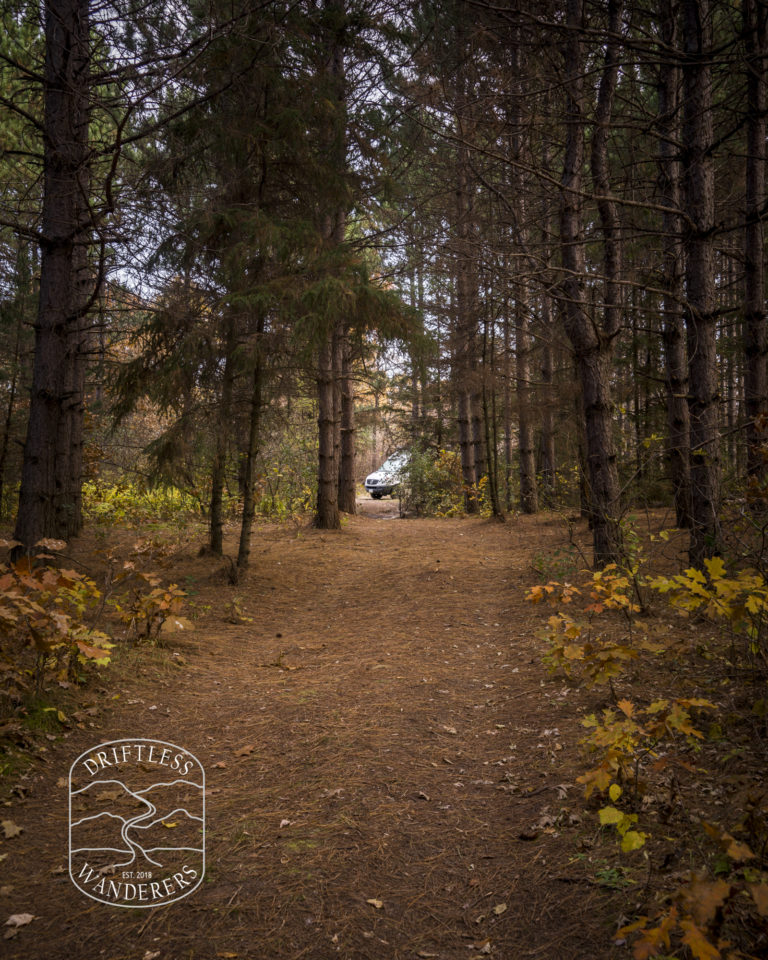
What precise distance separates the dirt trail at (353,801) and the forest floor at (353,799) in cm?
1

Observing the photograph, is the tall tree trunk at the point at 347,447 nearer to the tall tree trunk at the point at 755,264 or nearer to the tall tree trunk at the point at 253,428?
the tall tree trunk at the point at 253,428

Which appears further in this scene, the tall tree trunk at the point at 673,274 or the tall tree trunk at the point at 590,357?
the tall tree trunk at the point at 590,357

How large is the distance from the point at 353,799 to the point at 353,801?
0.02m

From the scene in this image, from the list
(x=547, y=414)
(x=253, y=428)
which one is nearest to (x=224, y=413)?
→ (x=253, y=428)

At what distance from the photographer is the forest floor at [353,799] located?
2520 mm

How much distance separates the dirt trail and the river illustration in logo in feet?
0.23

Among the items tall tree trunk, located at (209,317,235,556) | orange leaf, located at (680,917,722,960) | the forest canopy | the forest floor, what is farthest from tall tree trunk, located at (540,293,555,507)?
orange leaf, located at (680,917,722,960)

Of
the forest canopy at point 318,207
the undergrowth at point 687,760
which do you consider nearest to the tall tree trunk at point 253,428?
the forest canopy at point 318,207

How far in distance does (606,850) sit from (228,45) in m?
8.12

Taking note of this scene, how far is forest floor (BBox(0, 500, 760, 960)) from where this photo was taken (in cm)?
252

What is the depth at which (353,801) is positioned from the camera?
Result: 137 inches

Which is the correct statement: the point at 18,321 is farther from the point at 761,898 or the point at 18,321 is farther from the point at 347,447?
the point at 761,898

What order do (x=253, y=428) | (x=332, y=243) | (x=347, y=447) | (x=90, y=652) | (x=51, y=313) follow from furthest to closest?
(x=347, y=447) → (x=332, y=243) → (x=253, y=428) → (x=51, y=313) → (x=90, y=652)

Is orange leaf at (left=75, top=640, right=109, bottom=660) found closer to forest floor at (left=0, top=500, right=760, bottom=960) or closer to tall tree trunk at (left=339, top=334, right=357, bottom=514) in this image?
forest floor at (left=0, top=500, right=760, bottom=960)
